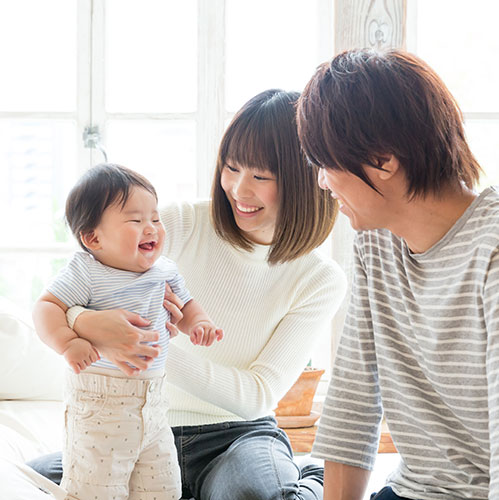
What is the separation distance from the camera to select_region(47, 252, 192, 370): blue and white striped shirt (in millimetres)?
1473

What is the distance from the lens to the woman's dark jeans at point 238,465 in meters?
1.65

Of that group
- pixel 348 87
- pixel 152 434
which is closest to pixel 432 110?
pixel 348 87

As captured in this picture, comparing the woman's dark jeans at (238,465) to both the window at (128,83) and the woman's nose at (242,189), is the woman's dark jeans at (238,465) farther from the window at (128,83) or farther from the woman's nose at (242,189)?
the window at (128,83)

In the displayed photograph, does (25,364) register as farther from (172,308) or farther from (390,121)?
(390,121)

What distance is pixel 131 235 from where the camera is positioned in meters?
1.50

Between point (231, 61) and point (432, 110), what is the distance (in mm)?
1596

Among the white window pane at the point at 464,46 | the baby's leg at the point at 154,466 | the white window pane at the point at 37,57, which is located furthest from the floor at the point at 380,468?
the white window pane at the point at 37,57

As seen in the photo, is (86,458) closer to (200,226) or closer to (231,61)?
(200,226)

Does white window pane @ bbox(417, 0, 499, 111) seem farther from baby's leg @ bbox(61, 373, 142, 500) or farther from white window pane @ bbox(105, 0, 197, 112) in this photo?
baby's leg @ bbox(61, 373, 142, 500)

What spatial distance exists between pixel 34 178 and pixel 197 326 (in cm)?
152

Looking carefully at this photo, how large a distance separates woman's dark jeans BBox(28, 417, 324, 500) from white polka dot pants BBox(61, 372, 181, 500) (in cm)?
20

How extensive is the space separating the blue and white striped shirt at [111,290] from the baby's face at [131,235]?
2 centimetres

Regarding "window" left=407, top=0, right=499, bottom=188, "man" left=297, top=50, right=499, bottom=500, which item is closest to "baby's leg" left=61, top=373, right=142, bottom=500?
"man" left=297, top=50, right=499, bottom=500

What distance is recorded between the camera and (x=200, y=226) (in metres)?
1.97
